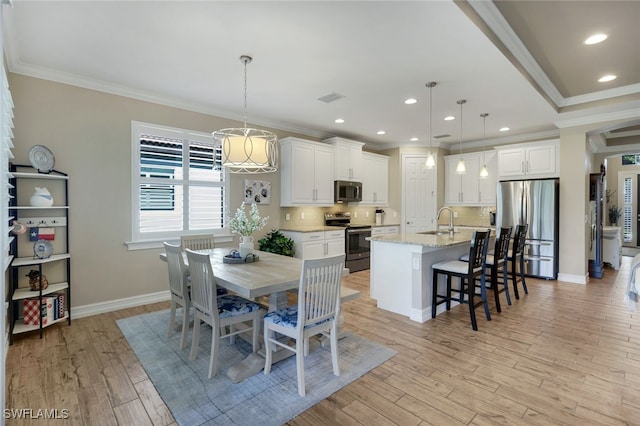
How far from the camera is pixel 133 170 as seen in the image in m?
3.99

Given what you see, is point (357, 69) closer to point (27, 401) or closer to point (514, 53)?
point (514, 53)

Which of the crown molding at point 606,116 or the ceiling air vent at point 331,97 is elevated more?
the ceiling air vent at point 331,97

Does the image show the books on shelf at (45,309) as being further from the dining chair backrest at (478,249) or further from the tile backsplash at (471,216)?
the tile backsplash at (471,216)

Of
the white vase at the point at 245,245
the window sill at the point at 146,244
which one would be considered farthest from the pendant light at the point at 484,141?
the window sill at the point at 146,244

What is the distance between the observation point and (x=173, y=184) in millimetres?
4336

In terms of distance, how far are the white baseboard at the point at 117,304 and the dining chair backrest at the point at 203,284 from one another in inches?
75.7

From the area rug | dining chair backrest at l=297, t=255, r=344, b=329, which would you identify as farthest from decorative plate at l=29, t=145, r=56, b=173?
dining chair backrest at l=297, t=255, r=344, b=329

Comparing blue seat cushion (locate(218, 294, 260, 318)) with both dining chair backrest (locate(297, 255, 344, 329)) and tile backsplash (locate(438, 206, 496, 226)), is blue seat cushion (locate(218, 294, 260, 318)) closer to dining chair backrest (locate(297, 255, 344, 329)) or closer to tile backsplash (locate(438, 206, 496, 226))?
dining chair backrest (locate(297, 255, 344, 329))

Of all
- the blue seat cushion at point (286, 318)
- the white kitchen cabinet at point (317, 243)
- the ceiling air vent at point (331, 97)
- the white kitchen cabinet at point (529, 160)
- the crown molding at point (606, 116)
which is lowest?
the blue seat cushion at point (286, 318)

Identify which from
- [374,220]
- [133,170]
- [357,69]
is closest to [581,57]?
[357,69]

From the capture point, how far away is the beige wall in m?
3.38

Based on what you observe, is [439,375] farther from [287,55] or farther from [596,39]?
[596,39]

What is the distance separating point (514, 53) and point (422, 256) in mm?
2245

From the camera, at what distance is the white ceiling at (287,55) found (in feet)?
7.92
